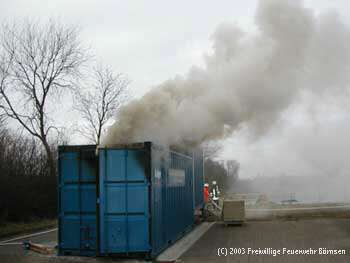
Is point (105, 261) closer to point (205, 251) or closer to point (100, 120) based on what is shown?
point (205, 251)

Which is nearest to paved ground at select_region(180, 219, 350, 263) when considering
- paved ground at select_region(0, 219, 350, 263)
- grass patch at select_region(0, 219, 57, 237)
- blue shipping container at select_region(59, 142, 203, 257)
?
paved ground at select_region(0, 219, 350, 263)

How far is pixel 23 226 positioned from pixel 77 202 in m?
11.8

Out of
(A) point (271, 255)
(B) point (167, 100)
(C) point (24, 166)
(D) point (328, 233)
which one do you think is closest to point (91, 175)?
(B) point (167, 100)

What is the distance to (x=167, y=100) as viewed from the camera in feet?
51.6

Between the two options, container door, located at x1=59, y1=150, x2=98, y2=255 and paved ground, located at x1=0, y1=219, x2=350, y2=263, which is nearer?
paved ground, located at x1=0, y1=219, x2=350, y2=263

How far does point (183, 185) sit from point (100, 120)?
2182cm

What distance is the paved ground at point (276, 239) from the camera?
12.7m

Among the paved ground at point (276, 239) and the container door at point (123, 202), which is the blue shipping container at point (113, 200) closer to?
the container door at point (123, 202)

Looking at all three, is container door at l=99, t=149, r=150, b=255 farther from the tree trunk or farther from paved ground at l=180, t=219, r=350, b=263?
the tree trunk

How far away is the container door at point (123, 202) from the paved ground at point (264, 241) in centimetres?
83

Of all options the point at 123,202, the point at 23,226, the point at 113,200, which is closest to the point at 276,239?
the point at 123,202

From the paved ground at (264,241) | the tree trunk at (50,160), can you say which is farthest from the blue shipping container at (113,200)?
the tree trunk at (50,160)

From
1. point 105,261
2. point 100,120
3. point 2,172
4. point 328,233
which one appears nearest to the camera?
point 105,261

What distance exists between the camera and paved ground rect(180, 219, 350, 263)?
12711 mm
